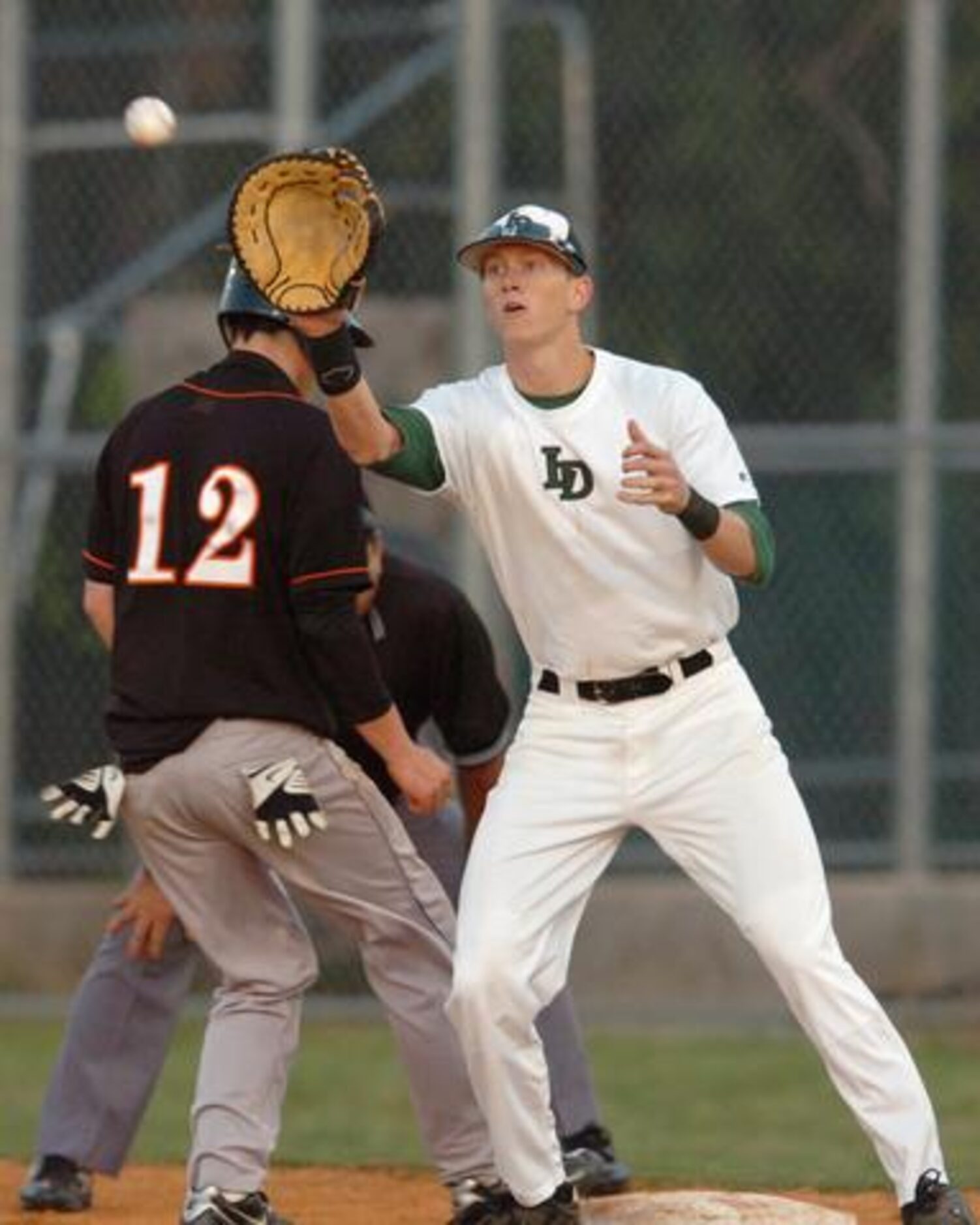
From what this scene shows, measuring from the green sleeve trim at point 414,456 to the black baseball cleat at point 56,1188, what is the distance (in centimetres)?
167

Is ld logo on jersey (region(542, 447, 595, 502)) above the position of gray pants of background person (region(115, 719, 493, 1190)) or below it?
above

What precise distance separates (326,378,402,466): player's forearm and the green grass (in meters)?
2.26

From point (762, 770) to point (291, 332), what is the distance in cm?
121

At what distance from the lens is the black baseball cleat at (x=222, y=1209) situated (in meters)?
6.33

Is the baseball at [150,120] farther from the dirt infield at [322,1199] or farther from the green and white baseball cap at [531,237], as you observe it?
the dirt infield at [322,1199]

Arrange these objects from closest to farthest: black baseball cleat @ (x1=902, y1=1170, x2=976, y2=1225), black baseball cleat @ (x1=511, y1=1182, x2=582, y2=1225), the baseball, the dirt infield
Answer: black baseball cleat @ (x1=902, y1=1170, x2=976, y2=1225) < black baseball cleat @ (x1=511, y1=1182, x2=582, y2=1225) < the dirt infield < the baseball

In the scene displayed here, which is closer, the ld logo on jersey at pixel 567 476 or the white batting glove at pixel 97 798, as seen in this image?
the ld logo on jersey at pixel 567 476

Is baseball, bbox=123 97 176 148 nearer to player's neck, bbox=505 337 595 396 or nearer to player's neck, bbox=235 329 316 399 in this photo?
player's neck, bbox=235 329 316 399

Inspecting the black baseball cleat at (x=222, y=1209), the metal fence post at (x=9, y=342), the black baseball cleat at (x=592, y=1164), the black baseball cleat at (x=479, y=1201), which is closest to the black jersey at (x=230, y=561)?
the black baseball cleat at (x=222, y=1209)

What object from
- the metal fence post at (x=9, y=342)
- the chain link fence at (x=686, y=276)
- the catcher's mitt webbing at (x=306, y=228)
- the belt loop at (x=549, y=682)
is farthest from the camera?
the metal fence post at (x=9, y=342)

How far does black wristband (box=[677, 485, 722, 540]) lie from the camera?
609 centimetres

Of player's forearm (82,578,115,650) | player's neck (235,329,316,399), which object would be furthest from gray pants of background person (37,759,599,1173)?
player's neck (235,329,316,399)

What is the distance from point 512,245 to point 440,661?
42.1 inches

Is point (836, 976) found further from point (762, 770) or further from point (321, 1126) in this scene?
point (321, 1126)
